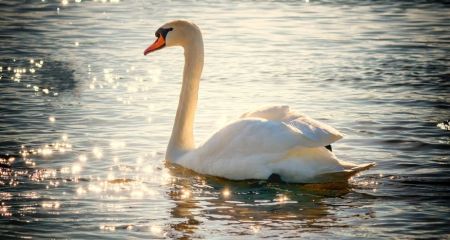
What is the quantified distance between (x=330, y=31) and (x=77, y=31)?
4947 mm

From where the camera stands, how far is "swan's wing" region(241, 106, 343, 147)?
34.3 ft

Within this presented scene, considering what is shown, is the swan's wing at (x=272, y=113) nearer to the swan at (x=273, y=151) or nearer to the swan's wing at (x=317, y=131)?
the swan at (x=273, y=151)

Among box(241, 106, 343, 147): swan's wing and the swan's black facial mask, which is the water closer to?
box(241, 106, 343, 147): swan's wing

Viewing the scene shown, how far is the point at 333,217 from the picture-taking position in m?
9.84

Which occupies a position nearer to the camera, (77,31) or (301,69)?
(301,69)

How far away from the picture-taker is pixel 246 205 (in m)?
10.2

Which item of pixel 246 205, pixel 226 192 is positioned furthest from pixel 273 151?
pixel 246 205

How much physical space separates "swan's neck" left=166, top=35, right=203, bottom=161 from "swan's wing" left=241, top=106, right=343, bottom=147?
2.84 ft

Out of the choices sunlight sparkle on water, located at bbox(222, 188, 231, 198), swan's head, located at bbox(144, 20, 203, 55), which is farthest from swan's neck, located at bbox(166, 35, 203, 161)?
sunlight sparkle on water, located at bbox(222, 188, 231, 198)

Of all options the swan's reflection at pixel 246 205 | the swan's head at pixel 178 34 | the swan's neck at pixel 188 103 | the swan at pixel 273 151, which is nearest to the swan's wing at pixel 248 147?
the swan at pixel 273 151

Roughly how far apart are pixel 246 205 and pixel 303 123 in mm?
1117

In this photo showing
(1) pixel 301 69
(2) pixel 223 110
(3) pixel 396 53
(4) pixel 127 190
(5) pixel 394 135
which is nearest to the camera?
(4) pixel 127 190

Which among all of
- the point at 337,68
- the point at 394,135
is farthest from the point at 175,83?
the point at 394,135

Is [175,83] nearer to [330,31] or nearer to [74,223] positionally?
[330,31]
